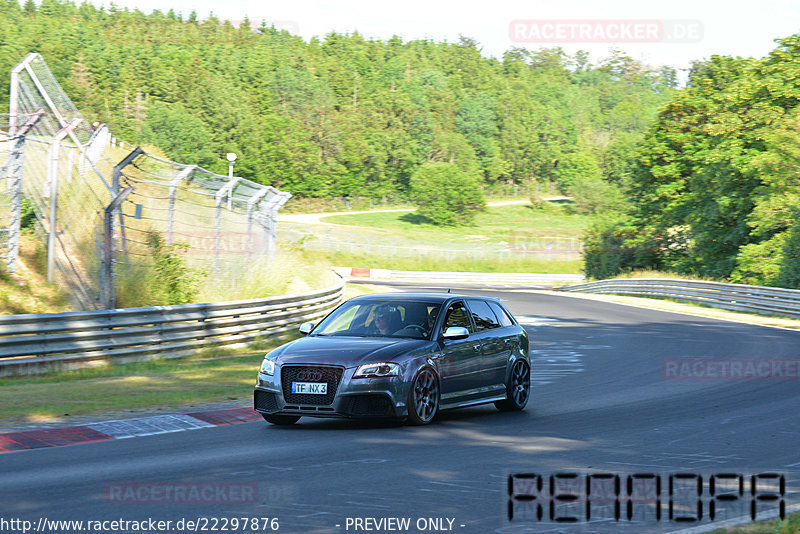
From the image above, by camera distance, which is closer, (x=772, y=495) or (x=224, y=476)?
(x=772, y=495)

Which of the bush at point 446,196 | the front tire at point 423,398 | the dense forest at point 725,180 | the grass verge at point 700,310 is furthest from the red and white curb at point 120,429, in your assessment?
the bush at point 446,196

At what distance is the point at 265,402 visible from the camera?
1057 cm

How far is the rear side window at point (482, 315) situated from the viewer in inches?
479

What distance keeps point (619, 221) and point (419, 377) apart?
48.5 meters

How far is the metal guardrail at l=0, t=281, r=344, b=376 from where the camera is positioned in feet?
48.7

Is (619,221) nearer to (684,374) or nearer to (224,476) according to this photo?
(684,374)

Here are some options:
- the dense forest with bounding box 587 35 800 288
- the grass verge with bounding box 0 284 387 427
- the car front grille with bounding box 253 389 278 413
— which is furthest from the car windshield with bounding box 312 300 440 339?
the dense forest with bounding box 587 35 800 288

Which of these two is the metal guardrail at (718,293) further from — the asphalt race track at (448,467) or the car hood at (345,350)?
the car hood at (345,350)

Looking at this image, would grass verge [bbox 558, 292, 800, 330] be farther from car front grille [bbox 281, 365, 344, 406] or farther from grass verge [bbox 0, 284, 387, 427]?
car front grille [bbox 281, 365, 344, 406]

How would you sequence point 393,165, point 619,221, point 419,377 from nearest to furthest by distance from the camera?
point 419,377 < point 619,221 < point 393,165

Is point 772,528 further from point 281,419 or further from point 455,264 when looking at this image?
point 455,264

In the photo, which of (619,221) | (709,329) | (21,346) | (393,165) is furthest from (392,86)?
(21,346)

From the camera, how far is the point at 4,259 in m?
19.5

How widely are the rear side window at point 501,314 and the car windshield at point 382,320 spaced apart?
1433mm
